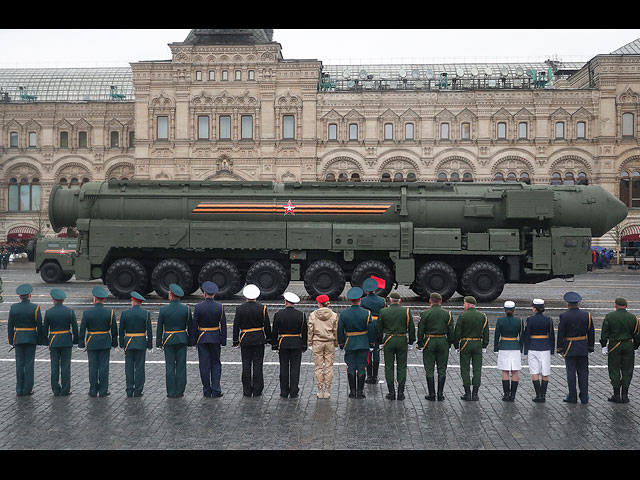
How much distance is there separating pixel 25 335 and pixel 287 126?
38.7 m

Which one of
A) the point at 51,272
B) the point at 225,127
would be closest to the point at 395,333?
the point at 51,272

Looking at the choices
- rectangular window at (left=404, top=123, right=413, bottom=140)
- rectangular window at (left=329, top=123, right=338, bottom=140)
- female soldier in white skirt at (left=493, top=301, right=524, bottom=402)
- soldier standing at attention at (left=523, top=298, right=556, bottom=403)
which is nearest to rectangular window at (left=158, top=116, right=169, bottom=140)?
rectangular window at (left=329, top=123, right=338, bottom=140)

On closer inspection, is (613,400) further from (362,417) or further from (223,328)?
(223,328)

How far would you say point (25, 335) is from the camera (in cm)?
1054

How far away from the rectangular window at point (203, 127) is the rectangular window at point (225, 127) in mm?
1000

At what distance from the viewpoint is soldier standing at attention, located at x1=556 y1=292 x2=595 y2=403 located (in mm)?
10086

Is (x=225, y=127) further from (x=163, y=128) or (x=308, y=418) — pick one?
(x=308, y=418)

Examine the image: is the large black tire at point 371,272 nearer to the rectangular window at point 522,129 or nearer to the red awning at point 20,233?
the rectangular window at point 522,129

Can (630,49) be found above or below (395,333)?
above

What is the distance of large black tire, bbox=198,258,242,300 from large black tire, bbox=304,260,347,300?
2.39m

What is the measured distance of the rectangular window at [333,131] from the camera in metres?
47.9

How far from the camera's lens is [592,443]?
26.3ft

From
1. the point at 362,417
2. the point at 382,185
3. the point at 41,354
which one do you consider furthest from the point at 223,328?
the point at 382,185

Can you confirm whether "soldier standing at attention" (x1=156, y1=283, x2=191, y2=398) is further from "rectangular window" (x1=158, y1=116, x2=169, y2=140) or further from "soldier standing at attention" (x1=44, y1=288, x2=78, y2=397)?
"rectangular window" (x1=158, y1=116, x2=169, y2=140)
